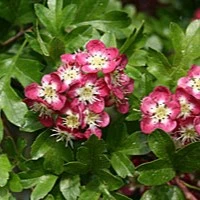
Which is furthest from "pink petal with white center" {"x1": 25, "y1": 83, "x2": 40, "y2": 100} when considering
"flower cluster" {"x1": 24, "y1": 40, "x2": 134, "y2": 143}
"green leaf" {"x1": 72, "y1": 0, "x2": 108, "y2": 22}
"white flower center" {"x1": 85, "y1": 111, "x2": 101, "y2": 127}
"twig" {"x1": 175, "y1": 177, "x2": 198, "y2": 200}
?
"twig" {"x1": 175, "y1": 177, "x2": 198, "y2": 200}

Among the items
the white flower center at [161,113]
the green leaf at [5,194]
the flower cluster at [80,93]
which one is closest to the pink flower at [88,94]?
the flower cluster at [80,93]

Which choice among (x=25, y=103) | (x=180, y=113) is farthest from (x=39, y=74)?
(x=180, y=113)

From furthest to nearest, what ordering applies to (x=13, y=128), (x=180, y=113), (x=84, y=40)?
(x=13, y=128) < (x=84, y=40) < (x=180, y=113)

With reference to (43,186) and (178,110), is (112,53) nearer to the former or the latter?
(178,110)

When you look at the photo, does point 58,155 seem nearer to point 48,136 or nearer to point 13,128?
point 48,136

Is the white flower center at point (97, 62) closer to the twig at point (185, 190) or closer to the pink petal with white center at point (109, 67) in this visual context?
the pink petal with white center at point (109, 67)

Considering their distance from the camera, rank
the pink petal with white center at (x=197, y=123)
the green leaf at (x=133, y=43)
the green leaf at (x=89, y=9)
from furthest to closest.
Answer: the green leaf at (x=89, y=9) → the green leaf at (x=133, y=43) → the pink petal with white center at (x=197, y=123)

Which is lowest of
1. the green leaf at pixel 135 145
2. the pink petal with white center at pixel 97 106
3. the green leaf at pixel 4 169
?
the green leaf at pixel 4 169

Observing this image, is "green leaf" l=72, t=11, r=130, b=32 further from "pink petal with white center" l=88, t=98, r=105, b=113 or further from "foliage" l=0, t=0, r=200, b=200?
"pink petal with white center" l=88, t=98, r=105, b=113
